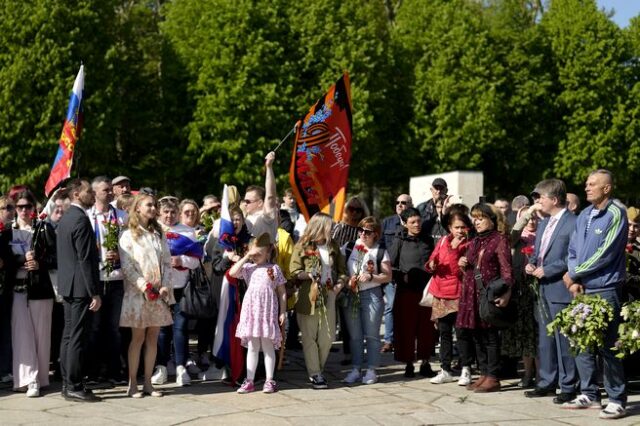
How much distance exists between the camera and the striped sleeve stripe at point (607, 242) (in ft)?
29.0

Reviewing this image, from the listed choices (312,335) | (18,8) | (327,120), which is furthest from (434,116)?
(312,335)

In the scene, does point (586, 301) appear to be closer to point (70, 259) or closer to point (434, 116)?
point (70, 259)

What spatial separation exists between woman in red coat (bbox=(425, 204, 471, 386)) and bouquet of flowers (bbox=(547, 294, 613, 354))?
1.85 m

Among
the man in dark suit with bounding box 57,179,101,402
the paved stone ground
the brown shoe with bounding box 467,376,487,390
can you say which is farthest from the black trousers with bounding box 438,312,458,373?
the man in dark suit with bounding box 57,179,101,402

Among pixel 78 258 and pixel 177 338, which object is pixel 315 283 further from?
pixel 78 258

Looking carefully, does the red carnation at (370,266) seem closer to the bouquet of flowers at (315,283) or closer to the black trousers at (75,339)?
the bouquet of flowers at (315,283)

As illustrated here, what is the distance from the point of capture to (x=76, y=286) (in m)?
9.34

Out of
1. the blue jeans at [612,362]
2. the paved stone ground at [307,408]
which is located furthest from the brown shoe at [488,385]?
the blue jeans at [612,362]

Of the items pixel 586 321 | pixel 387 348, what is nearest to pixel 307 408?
pixel 586 321

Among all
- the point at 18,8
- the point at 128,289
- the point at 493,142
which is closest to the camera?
the point at 128,289

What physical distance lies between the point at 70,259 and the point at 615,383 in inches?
207

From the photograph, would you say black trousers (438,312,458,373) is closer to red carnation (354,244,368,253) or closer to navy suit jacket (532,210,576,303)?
red carnation (354,244,368,253)

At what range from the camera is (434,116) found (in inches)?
1560

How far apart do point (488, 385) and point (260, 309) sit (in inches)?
98.2
